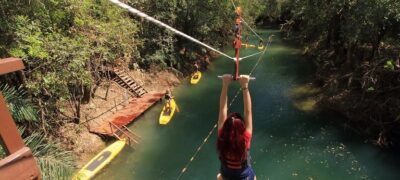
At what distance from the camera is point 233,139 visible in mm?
4410

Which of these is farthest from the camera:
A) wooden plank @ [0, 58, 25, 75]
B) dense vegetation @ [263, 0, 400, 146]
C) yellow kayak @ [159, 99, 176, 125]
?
yellow kayak @ [159, 99, 176, 125]

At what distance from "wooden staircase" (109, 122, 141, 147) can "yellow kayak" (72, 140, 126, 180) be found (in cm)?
53

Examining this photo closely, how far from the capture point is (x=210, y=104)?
24297 millimetres

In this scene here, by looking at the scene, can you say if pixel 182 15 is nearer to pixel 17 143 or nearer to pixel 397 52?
pixel 397 52

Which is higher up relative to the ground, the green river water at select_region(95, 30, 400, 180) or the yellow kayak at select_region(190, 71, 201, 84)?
the yellow kayak at select_region(190, 71, 201, 84)

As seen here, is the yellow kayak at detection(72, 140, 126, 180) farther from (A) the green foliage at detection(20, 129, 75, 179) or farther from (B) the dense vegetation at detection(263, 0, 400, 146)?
(B) the dense vegetation at detection(263, 0, 400, 146)

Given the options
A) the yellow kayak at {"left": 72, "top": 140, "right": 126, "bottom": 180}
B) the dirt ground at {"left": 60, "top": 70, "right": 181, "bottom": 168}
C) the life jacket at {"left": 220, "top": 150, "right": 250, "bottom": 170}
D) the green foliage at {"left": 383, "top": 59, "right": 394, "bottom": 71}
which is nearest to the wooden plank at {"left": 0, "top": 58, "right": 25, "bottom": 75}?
the life jacket at {"left": 220, "top": 150, "right": 250, "bottom": 170}

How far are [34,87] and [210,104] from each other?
1210cm

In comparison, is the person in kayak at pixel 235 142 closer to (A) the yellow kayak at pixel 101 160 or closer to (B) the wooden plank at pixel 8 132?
(B) the wooden plank at pixel 8 132

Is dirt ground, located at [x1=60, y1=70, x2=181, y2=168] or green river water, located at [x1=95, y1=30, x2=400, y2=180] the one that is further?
dirt ground, located at [x1=60, y1=70, x2=181, y2=168]

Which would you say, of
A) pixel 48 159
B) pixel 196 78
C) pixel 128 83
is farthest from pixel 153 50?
pixel 48 159

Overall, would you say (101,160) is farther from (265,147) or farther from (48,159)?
(48,159)

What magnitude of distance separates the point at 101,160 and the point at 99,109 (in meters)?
5.27

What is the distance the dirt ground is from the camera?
59.1ft
